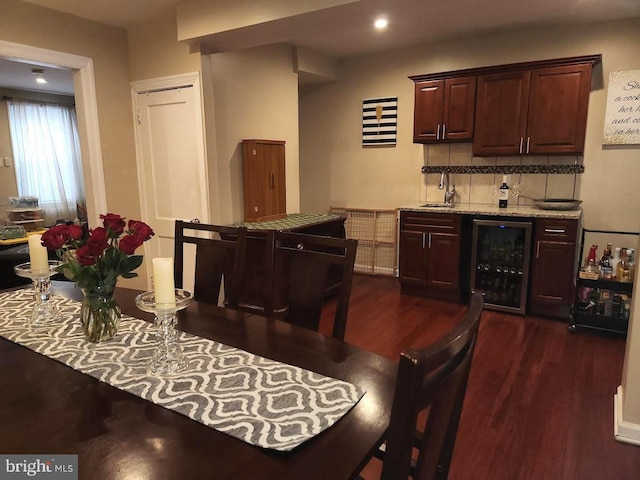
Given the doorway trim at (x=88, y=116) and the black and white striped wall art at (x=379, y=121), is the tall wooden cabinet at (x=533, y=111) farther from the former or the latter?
the doorway trim at (x=88, y=116)

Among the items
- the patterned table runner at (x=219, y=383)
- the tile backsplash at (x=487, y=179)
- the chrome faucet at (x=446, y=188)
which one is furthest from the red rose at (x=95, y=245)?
the tile backsplash at (x=487, y=179)

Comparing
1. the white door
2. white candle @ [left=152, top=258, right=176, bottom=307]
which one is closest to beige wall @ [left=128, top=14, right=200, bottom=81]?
the white door

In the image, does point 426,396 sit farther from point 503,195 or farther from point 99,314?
point 503,195

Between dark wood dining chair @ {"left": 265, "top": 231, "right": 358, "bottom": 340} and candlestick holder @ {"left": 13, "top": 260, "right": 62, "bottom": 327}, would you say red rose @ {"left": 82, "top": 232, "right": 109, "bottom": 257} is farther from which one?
dark wood dining chair @ {"left": 265, "top": 231, "right": 358, "bottom": 340}

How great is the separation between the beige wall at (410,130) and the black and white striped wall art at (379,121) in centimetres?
7

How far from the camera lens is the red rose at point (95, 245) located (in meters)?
1.17

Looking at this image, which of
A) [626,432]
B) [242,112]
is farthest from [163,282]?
[242,112]

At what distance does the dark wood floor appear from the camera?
1.83 meters

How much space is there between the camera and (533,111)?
3.64 meters

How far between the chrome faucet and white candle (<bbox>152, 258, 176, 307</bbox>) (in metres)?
3.69

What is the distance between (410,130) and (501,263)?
1815mm

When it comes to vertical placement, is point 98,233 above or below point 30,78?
below

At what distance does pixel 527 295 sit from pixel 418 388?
3460 mm

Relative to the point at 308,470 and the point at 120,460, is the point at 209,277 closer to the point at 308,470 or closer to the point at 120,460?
the point at 120,460
